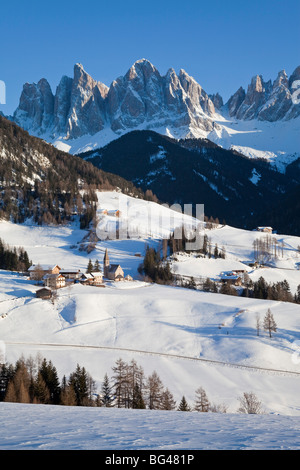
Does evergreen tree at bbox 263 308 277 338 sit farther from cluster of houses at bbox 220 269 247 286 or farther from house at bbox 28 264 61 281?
house at bbox 28 264 61 281

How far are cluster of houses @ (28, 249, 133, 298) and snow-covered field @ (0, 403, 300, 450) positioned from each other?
60.8 meters

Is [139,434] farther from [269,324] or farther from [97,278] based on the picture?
[97,278]

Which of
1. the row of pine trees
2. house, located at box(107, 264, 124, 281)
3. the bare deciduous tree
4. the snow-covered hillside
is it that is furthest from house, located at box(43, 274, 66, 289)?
the bare deciduous tree

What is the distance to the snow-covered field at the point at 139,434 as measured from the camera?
32.0 ft

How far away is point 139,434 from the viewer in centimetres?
1180

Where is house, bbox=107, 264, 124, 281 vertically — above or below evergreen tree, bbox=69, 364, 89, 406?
above

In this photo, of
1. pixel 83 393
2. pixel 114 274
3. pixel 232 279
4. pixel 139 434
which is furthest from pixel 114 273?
pixel 139 434

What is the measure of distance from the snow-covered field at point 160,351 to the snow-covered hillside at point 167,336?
0.14m

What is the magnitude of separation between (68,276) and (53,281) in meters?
9.31

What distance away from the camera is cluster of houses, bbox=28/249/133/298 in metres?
75.9

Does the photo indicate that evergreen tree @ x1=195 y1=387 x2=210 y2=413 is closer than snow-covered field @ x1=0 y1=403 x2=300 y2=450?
No

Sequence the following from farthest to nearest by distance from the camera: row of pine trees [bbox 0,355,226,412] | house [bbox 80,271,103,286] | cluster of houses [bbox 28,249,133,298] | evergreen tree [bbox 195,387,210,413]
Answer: house [bbox 80,271,103,286], cluster of houses [bbox 28,249,133,298], evergreen tree [bbox 195,387,210,413], row of pine trees [bbox 0,355,226,412]

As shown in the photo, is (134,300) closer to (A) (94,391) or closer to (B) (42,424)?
(A) (94,391)

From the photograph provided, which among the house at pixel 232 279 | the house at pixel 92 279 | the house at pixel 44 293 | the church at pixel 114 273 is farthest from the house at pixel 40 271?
the house at pixel 232 279
